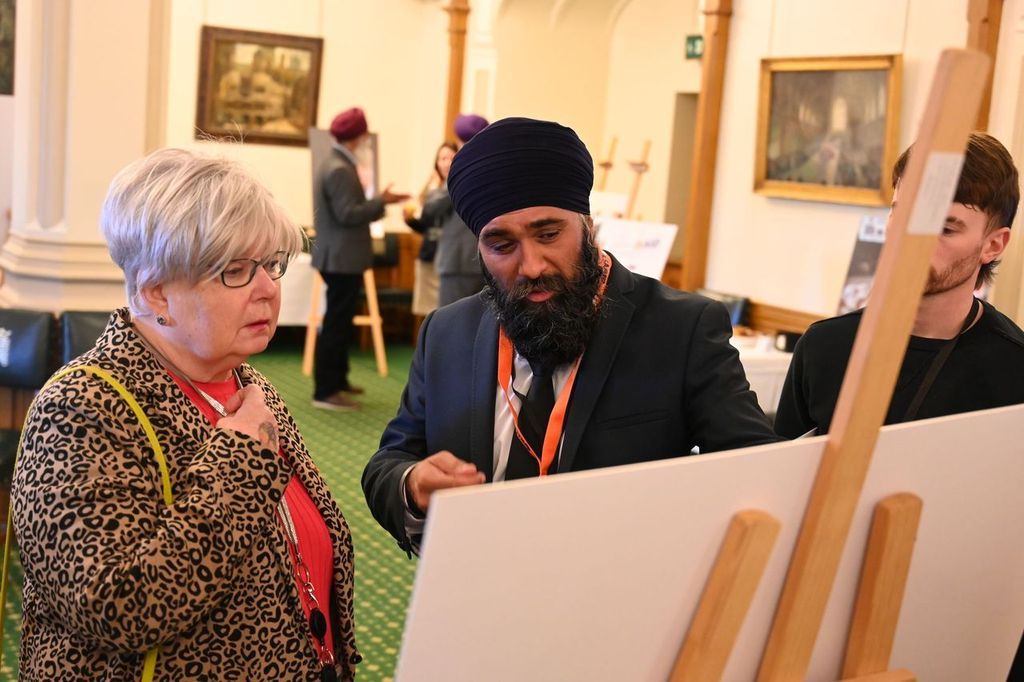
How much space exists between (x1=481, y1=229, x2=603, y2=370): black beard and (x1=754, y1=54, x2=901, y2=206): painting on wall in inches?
209

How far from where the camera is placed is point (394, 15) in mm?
11555

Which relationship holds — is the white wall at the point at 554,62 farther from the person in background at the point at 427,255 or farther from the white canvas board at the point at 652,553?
the white canvas board at the point at 652,553

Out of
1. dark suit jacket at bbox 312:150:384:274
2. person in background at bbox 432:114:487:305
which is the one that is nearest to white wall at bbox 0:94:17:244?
dark suit jacket at bbox 312:150:384:274

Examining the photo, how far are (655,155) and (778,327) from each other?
11.6ft

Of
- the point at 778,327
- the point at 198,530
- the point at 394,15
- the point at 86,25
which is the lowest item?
the point at 778,327

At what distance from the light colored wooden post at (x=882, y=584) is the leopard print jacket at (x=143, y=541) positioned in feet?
2.63

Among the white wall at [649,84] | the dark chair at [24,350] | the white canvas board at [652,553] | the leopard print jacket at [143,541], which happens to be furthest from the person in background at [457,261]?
the white canvas board at [652,553]

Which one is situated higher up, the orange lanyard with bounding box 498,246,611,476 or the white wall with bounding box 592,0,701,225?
the white wall with bounding box 592,0,701,225

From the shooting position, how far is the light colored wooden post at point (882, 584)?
1.43 metres

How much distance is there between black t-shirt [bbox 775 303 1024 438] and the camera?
6.82ft

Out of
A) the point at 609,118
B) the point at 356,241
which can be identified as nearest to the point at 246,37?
the point at 609,118

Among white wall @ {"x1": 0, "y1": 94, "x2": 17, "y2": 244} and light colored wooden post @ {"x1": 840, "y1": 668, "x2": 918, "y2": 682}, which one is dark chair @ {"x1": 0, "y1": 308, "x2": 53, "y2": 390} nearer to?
light colored wooden post @ {"x1": 840, "y1": 668, "x2": 918, "y2": 682}

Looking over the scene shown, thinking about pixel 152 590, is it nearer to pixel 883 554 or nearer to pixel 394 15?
pixel 883 554

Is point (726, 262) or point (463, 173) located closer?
point (463, 173)
